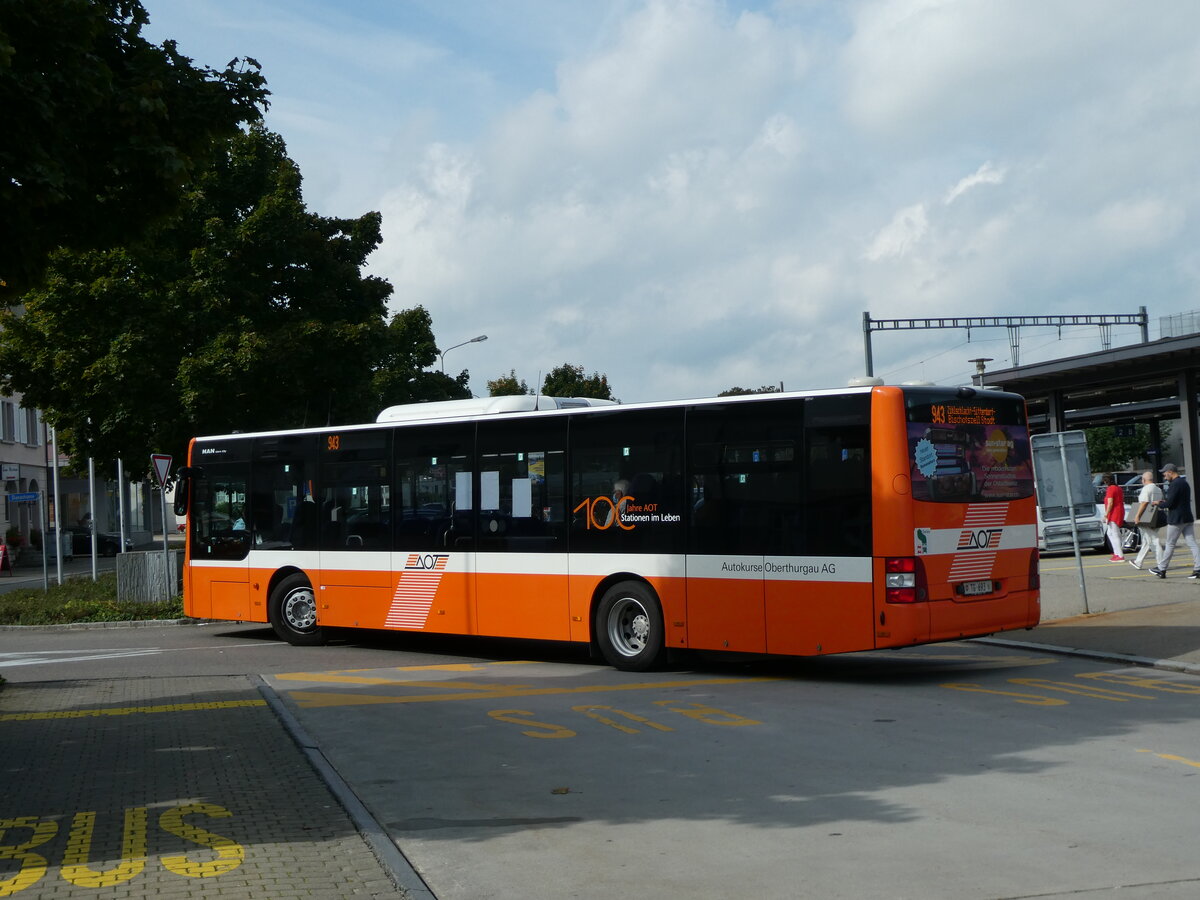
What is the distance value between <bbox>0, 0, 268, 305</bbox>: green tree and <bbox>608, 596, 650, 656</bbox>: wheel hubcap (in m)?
6.29

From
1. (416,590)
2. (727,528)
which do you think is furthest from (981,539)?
(416,590)

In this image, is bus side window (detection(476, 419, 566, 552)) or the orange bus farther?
bus side window (detection(476, 419, 566, 552))

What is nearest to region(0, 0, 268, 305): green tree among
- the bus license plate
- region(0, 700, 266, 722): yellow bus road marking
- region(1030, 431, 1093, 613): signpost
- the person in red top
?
region(0, 700, 266, 722): yellow bus road marking

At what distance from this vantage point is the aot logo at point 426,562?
15648 mm

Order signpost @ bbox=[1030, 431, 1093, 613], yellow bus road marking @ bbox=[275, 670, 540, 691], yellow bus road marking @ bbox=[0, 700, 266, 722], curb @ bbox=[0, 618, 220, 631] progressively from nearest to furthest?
1. yellow bus road marking @ bbox=[0, 700, 266, 722]
2. yellow bus road marking @ bbox=[275, 670, 540, 691]
3. signpost @ bbox=[1030, 431, 1093, 613]
4. curb @ bbox=[0, 618, 220, 631]

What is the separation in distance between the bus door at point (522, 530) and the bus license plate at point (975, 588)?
14.0 feet

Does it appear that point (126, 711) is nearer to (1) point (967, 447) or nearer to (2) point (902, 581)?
(2) point (902, 581)

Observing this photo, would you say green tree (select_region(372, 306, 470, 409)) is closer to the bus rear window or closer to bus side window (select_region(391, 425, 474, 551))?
bus side window (select_region(391, 425, 474, 551))

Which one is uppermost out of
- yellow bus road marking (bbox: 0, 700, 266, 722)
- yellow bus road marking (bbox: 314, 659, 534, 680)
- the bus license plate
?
the bus license plate

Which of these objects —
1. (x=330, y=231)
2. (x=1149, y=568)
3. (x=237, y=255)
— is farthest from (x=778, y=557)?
(x=330, y=231)

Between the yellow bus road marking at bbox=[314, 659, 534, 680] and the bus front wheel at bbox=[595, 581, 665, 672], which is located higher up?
the bus front wheel at bbox=[595, 581, 665, 672]

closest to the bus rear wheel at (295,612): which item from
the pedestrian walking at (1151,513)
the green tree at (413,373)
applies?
the pedestrian walking at (1151,513)

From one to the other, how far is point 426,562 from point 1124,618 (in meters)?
8.73

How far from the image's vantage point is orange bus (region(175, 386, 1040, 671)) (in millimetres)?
11977
